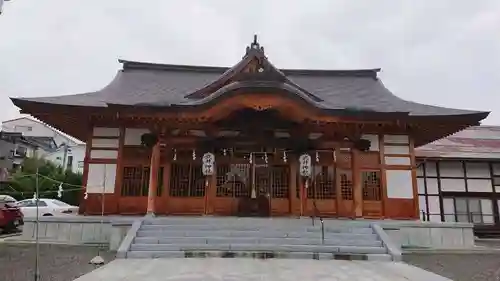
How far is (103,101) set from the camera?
43.3ft

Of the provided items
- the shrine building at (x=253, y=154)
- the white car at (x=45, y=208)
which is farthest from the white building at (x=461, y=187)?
the white car at (x=45, y=208)

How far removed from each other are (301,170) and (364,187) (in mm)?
2417

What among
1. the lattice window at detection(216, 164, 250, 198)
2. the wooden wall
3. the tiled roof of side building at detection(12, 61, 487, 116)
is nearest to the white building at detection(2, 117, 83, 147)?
the tiled roof of side building at detection(12, 61, 487, 116)

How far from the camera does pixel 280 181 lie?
1319 centimetres

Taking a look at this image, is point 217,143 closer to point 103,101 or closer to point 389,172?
point 103,101

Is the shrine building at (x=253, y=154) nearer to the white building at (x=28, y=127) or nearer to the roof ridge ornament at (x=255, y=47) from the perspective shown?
the roof ridge ornament at (x=255, y=47)

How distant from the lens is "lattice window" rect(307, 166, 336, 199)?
1302 centimetres

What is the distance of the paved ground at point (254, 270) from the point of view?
22.1 ft

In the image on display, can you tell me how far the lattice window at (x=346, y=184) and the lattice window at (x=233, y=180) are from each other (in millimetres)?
3184

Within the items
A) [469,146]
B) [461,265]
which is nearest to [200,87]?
[461,265]

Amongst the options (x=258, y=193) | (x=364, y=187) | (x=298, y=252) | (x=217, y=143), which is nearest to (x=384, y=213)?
(x=364, y=187)

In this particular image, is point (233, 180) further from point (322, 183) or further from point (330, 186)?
point (330, 186)

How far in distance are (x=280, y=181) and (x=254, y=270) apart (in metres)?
6.03

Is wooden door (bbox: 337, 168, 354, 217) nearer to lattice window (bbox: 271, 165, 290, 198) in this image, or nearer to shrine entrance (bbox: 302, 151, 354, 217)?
shrine entrance (bbox: 302, 151, 354, 217)
